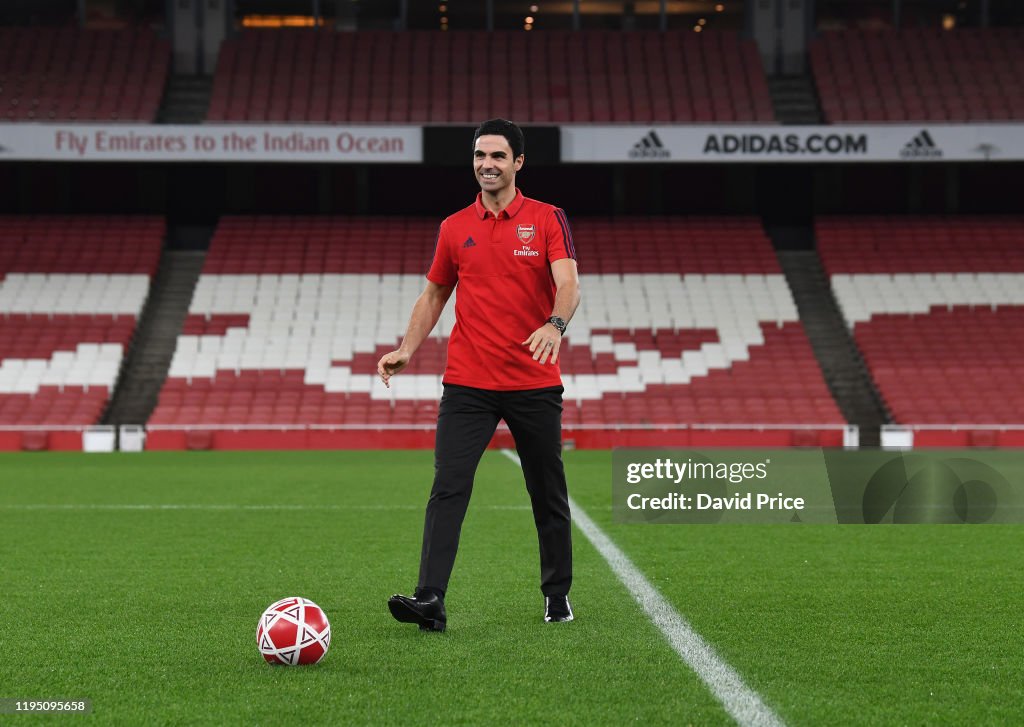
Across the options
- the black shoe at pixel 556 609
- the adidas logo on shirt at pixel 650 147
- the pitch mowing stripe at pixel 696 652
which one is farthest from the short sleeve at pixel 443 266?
the adidas logo on shirt at pixel 650 147

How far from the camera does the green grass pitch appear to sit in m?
4.13

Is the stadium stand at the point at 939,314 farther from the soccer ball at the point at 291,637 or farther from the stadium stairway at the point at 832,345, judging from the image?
the soccer ball at the point at 291,637

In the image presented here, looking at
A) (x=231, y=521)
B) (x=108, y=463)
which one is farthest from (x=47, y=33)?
(x=231, y=521)

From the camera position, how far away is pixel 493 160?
5.35 meters

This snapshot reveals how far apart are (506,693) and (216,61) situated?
98.4ft

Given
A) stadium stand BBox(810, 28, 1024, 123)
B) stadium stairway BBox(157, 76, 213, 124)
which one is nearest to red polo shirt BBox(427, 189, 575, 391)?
stadium stand BBox(810, 28, 1024, 123)

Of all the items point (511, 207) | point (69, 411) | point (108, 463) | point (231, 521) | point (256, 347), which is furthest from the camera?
point (256, 347)

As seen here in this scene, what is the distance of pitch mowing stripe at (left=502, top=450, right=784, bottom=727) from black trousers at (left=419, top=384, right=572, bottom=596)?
0.54 m

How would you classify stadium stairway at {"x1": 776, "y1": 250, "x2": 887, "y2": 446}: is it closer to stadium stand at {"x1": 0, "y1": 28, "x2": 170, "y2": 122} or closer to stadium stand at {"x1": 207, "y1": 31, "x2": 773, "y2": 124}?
stadium stand at {"x1": 207, "y1": 31, "x2": 773, "y2": 124}

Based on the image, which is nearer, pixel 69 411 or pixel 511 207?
pixel 511 207

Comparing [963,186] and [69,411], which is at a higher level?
[963,186]

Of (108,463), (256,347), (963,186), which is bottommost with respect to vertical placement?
(108,463)

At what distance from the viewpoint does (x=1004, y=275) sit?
93.4 ft

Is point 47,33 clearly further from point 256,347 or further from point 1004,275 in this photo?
point 1004,275
